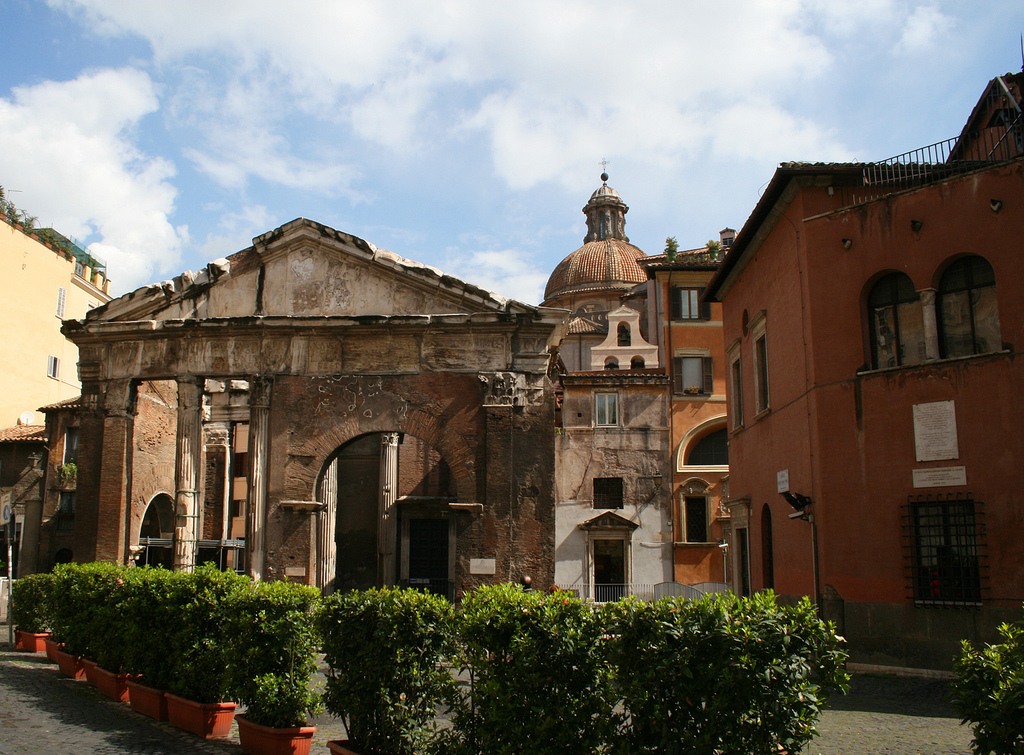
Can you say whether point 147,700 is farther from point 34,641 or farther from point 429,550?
point 429,550

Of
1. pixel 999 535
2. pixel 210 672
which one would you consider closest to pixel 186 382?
pixel 210 672

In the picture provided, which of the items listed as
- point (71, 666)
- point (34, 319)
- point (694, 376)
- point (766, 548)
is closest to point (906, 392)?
point (766, 548)

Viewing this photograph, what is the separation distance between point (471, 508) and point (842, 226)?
762 centimetres

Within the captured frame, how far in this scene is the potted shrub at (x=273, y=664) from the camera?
23.4 feet

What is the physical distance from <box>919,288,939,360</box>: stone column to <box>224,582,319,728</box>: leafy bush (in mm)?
8702

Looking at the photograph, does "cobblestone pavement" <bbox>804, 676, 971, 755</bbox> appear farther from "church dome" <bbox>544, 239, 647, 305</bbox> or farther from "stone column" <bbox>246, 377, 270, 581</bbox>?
"church dome" <bbox>544, 239, 647, 305</bbox>

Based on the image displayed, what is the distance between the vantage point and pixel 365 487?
91.3 ft

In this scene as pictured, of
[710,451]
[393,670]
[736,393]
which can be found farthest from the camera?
[710,451]

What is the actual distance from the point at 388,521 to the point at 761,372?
1378 cm

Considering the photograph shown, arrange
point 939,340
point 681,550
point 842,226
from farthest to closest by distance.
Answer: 1. point 681,550
2. point 842,226
3. point 939,340

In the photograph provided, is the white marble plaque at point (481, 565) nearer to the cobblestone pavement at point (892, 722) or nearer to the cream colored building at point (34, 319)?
the cobblestone pavement at point (892, 722)

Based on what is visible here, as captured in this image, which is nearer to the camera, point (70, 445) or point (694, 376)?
point (70, 445)

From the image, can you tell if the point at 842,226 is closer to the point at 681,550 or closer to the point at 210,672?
the point at 210,672

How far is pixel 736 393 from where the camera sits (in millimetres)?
18016
